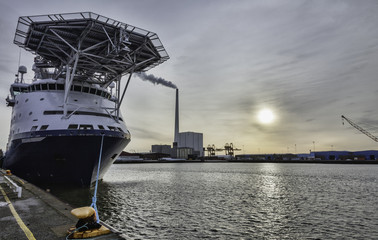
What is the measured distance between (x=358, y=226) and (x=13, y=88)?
43459 mm

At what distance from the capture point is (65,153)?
2170cm

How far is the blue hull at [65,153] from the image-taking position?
70.0 ft

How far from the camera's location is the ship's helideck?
71.8 feet

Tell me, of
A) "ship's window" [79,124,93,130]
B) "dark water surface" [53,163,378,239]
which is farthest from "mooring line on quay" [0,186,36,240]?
"ship's window" [79,124,93,130]

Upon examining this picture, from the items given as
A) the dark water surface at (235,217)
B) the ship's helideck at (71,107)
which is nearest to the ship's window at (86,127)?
the ship's helideck at (71,107)

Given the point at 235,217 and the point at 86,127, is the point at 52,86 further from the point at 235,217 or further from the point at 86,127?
the point at 235,217

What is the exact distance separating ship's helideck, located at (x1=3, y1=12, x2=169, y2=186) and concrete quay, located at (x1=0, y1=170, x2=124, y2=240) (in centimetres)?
864

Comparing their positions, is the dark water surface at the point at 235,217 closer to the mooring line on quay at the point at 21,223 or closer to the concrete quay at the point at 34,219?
the concrete quay at the point at 34,219

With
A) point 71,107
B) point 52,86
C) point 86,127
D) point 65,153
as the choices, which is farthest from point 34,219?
point 52,86

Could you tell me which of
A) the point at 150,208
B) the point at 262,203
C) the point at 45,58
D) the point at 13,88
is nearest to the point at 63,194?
the point at 150,208

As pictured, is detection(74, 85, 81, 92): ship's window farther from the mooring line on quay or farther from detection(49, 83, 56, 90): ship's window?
the mooring line on quay

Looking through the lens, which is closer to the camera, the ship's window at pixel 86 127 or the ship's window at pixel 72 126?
the ship's window at pixel 72 126

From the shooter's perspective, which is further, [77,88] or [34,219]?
[77,88]

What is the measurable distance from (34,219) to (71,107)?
A: 767 inches
